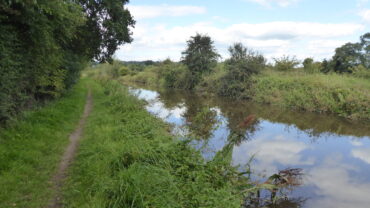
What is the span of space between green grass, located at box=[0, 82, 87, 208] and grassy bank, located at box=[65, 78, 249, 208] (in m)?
0.48

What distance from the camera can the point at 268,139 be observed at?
10.5m

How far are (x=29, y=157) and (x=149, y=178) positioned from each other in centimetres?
301

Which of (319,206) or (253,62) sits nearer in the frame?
(319,206)

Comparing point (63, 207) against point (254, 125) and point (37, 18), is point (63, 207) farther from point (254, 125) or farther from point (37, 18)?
point (254, 125)

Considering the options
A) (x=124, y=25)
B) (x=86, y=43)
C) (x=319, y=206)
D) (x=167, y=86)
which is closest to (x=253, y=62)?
(x=124, y=25)

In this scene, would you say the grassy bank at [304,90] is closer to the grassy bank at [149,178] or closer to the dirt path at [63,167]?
the grassy bank at [149,178]

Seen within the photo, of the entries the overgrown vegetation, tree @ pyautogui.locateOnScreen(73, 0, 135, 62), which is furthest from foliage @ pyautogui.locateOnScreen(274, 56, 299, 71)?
tree @ pyautogui.locateOnScreen(73, 0, 135, 62)

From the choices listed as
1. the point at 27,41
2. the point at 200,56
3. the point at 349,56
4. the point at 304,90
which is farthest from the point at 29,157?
the point at 349,56

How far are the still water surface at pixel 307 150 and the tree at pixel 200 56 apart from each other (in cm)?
1933

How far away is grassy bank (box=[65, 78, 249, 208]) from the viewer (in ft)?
12.7

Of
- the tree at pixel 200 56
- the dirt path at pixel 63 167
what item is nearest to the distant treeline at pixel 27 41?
the dirt path at pixel 63 167

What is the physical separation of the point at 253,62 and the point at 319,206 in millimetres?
20884

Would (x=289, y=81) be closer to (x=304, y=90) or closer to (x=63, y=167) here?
(x=304, y=90)

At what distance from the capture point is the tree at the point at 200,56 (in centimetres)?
3338
